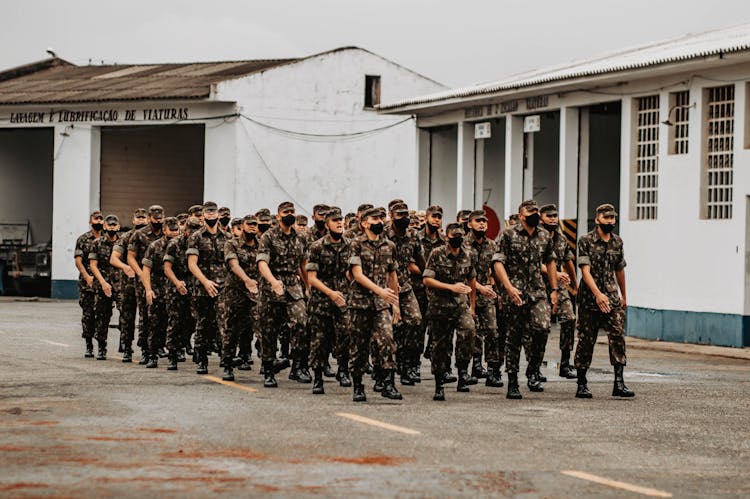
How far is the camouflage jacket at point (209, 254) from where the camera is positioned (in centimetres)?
1831

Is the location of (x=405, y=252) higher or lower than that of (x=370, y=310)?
higher

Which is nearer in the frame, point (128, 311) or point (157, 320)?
point (157, 320)

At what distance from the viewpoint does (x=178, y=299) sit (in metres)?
18.8

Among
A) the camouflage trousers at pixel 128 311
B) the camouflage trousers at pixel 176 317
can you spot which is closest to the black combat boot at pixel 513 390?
the camouflage trousers at pixel 176 317

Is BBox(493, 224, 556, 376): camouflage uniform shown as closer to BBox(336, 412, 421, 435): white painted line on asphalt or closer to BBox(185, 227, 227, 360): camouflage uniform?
BBox(336, 412, 421, 435): white painted line on asphalt

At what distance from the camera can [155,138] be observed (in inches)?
1852

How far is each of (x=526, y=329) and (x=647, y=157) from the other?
12.8 metres

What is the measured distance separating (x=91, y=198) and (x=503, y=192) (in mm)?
13613

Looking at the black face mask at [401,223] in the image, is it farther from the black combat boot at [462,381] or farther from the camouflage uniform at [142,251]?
the camouflage uniform at [142,251]

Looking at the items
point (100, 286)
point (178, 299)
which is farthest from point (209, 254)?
point (100, 286)

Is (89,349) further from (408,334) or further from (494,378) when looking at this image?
(494,378)

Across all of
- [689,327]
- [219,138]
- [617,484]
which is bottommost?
[617,484]

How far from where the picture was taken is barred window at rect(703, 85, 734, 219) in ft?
84.2

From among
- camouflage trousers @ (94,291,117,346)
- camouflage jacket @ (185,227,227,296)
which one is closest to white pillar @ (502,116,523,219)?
camouflage trousers @ (94,291,117,346)
